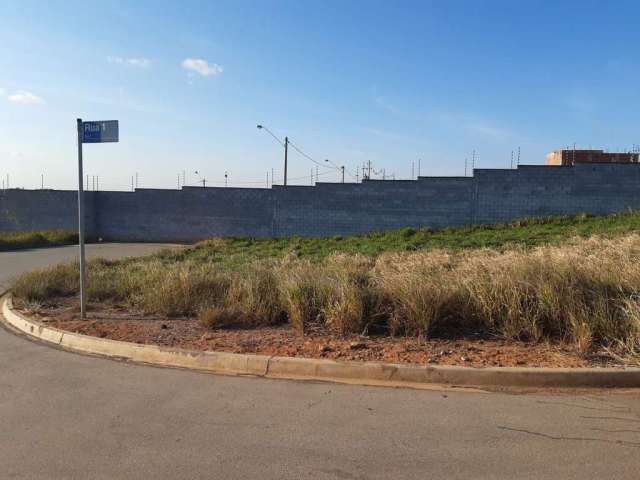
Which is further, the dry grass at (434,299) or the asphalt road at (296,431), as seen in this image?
the dry grass at (434,299)

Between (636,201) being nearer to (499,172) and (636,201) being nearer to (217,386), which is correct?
(499,172)

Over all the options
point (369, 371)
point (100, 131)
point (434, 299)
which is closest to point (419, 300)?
point (434, 299)

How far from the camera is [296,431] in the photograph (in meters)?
4.34

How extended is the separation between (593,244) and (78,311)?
1080cm

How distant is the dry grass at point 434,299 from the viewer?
6.39 m

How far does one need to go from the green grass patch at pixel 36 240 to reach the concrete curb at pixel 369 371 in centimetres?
1935

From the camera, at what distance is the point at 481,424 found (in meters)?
4.41

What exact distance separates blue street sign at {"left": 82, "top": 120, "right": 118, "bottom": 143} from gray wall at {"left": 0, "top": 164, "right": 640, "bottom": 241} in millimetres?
17766

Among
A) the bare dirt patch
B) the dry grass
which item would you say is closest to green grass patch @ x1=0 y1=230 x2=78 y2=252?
the dry grass

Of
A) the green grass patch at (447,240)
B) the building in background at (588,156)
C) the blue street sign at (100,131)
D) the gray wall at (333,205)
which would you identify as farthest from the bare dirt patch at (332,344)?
the building in background at (588,156)

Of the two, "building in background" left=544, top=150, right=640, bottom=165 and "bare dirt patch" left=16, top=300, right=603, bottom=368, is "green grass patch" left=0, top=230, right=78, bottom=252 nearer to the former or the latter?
"bare dirt patch" left=16, top=300, right=603, bottom=368

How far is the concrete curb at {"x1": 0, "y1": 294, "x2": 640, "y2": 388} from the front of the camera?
17.1 feet

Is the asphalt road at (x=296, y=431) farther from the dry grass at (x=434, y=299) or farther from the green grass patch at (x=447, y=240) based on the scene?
the green grass patch at (x=447, y=240)

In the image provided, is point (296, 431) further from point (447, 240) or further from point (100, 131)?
point (447, 240)
